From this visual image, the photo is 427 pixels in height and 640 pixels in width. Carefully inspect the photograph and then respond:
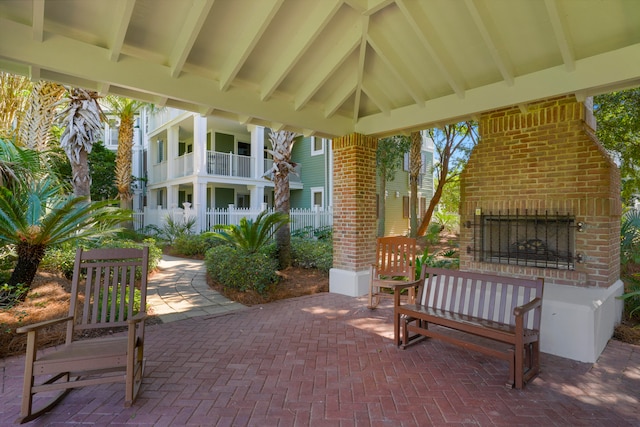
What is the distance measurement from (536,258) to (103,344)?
5.23 m

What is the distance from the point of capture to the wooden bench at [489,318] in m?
3.08

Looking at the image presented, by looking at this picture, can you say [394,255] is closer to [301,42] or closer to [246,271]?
[246,271]

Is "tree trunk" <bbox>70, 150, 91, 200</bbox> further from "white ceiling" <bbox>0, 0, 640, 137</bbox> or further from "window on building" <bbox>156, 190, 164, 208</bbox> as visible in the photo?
"window on building" <bbox>156, 190, 164, 208</bbox>

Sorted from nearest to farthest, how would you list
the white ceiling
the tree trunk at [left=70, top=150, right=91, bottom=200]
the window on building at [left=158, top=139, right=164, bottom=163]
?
the white ceiling
the tree trunk at [left=70, top=150, right=91, bottom=200]
the window on building at [left=158, top=139, right=164, bottom=163]

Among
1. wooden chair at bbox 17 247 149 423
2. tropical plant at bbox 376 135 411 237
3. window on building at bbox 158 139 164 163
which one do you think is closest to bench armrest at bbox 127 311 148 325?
wooden chair at bbox 17 247 149 423

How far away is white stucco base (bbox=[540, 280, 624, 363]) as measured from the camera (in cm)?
365

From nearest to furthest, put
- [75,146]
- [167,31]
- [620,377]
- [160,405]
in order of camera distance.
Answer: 1. [160,405]
2. [620,377]
3. [167,31]
4. [75,146]

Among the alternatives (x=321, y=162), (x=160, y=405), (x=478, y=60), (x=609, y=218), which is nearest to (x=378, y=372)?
(x=160, y=405)

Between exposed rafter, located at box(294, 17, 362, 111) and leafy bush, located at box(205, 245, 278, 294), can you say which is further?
leafy bush, located at box(205, 245, 278, 294)

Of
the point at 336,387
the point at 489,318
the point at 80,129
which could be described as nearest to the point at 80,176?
the point at 80,129

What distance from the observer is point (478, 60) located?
14.0ft

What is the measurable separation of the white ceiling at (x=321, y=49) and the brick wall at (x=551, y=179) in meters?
0.48

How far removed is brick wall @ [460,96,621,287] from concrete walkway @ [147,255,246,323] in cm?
414

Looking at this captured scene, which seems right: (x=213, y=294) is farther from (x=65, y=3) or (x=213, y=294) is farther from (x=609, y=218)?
(x=609, y=218)
